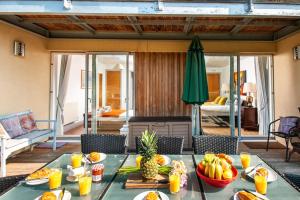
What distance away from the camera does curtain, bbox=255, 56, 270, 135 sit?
5828 millimetres

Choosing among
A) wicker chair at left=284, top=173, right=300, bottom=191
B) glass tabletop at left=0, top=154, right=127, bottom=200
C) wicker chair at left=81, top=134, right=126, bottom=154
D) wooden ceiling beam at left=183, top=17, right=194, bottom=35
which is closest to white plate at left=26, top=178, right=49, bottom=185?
glass tabletop at left=0, top=154, right=127, bottom=200

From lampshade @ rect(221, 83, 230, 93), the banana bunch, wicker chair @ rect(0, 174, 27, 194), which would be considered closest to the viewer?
the banana bunch

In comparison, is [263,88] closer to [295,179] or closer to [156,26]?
[156,26]

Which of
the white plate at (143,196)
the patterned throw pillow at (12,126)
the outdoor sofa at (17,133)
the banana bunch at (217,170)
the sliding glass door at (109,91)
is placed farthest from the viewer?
the sliding glass door at (109,91)

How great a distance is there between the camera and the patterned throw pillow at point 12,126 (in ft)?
12.5

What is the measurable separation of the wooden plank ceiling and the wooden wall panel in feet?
1.87

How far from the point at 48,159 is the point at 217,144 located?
3328 millimetres

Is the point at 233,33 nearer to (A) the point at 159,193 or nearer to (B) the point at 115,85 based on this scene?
(B) the point at 115,85

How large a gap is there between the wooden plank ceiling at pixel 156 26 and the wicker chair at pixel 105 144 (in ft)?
8.38

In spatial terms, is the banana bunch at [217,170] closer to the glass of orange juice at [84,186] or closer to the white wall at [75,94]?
the glass of orange juice at [84,186]

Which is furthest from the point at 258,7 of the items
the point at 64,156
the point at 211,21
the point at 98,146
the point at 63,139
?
the point at 63,139

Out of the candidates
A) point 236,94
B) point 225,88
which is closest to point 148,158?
point 236,94

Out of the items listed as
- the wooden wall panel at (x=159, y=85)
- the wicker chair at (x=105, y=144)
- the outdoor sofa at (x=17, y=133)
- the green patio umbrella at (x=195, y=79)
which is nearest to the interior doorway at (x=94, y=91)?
the wooden wall panel at (x=159, y=85)

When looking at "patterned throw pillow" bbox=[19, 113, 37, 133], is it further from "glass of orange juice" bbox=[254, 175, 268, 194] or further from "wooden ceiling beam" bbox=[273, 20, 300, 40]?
"wooden ceiling beam" bbox=[273, 20, 300, 40]
